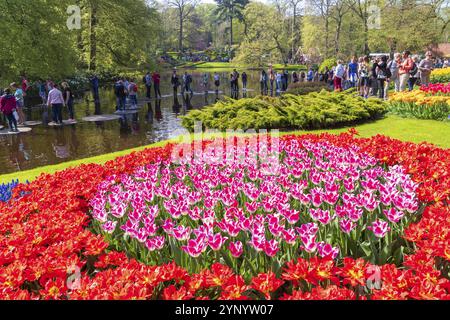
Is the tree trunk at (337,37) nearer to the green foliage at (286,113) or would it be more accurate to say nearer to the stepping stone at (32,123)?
the stepping stone at (32,123)

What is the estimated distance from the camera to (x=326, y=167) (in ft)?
18.3

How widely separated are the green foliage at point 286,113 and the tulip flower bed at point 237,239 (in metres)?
5.55

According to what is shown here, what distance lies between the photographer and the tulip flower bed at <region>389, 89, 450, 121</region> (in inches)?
468

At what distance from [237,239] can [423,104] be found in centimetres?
1050

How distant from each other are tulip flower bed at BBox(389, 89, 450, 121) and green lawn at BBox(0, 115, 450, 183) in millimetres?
354

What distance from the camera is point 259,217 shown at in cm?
367

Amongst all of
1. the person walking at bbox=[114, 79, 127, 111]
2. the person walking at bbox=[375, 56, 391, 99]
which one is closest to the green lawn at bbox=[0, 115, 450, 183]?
the person walking at bbox=[375, 56, 391, 99]

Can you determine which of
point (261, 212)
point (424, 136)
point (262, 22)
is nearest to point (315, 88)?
point (424, 136)

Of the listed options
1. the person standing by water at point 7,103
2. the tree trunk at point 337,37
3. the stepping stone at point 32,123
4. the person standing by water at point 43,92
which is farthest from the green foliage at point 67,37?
the tree trunk at point 337,37

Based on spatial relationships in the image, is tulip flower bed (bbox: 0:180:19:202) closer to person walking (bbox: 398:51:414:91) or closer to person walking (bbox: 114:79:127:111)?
person walking (bbox: 114:79:127:111)
